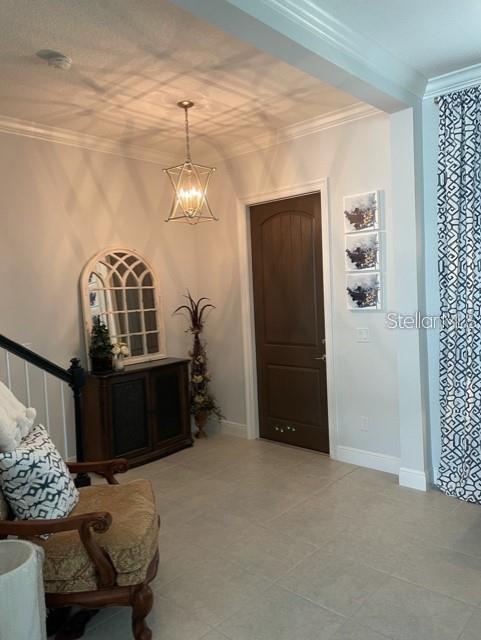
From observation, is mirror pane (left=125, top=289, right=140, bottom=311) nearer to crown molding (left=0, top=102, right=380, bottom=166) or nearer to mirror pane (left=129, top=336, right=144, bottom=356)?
mirror pane (left=129, top=336, right=144, bottom=356)

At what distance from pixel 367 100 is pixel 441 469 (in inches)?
99.9

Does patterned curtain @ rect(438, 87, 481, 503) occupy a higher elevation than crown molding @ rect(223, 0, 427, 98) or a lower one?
lower

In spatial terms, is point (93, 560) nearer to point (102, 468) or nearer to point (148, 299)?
point (102, 468)

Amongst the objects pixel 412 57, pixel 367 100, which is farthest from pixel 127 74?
pixel 412 57

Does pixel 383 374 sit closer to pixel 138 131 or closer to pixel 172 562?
pixel 172 562

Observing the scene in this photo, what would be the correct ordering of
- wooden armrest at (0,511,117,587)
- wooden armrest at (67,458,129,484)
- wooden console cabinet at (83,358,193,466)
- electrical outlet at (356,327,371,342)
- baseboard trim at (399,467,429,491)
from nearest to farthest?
wooden armrest at (0,511,117,587) < wooden armrest at (67,458,129,484) < baseboard trim at (399,467,429,491) < electrical outlet at (356,327,371,342) < wooden console cabinet at (83,358,193,466)

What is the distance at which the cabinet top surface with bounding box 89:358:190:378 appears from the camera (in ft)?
13.3

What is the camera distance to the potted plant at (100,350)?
4098mm

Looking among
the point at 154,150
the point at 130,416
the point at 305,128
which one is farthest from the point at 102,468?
the point at 154,150

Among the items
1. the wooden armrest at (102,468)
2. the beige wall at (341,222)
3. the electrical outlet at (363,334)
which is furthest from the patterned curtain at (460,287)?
the wooden armrest at (102,468)

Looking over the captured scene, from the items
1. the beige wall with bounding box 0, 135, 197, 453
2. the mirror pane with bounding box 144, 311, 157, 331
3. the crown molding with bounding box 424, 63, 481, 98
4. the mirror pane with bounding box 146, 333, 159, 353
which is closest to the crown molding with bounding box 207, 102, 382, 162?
the crown molding with bounding box 424, 63, 481, 98

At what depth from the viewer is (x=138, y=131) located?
412 cm

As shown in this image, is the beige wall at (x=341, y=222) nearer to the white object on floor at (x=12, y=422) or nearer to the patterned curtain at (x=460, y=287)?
the patterned curtain at (x=460, y=287)

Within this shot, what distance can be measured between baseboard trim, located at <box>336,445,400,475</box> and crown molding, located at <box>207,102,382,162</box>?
104 inches
